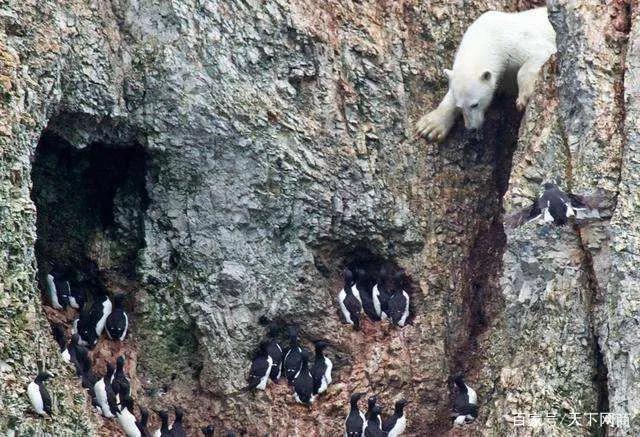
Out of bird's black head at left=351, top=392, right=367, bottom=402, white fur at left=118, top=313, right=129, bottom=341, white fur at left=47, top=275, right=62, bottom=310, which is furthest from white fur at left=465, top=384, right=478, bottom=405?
white fur at left=47, top=275, right=62, bottom=310

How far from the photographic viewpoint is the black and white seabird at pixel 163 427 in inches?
782

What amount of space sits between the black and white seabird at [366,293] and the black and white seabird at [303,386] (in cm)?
126

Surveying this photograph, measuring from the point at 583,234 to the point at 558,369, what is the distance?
1.77 m

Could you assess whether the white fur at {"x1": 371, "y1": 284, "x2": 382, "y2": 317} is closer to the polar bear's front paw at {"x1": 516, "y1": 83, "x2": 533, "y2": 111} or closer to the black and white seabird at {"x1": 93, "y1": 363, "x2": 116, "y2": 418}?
the polar bear's front paw at {"x1": 516, "y1": 83, "x2": 533, "y2": 111}

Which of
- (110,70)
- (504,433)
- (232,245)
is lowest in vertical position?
(504,433)

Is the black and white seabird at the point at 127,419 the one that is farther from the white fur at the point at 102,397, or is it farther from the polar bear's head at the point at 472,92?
the polar bear's head at the point at 472,92

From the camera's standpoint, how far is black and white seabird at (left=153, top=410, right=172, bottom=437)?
782 inches

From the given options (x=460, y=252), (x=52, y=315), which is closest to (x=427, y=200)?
(x=460, y=252)

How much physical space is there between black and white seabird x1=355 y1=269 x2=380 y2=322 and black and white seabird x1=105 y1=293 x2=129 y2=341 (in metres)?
3.31

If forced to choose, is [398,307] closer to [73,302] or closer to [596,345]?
[596,345]

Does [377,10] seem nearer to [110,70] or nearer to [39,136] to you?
[110,70]

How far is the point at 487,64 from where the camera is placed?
835 inches

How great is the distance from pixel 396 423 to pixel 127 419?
11.9ft

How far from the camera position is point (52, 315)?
2100 cm
